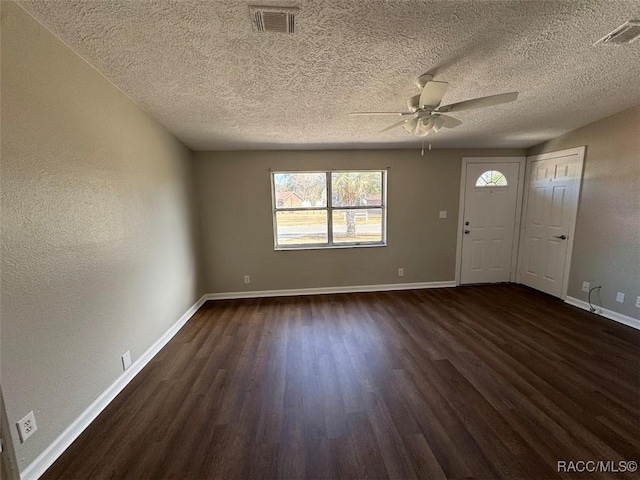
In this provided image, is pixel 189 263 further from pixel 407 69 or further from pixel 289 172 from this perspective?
pixel 407 69

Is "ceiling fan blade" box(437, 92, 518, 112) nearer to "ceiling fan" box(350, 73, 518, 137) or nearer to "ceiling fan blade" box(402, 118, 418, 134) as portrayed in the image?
"ceiling fan" box(350, 73, 518, 137)

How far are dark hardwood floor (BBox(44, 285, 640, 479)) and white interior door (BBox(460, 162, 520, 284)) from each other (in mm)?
1302

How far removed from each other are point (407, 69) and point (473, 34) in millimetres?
426

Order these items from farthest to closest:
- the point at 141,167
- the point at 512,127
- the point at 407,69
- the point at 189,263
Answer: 1. the point at 189,263
2. the point at 512,127
3. the point at 141,167
4. the point at 407,69

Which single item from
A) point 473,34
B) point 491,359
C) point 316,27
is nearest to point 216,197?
point 316,27

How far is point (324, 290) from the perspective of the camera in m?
4.05

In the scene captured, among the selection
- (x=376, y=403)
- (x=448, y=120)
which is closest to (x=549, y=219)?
(x=448, y=120)

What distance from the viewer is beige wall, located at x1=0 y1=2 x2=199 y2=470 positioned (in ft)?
3.98

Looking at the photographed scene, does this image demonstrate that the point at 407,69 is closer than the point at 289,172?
Yes

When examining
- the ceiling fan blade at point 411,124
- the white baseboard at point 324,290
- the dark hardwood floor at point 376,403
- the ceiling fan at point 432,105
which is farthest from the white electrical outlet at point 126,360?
the ceiling fan blade at point 411,124

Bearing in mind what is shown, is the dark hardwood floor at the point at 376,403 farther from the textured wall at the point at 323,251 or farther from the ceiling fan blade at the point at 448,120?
the ceiling fan blade at the point at 448,120

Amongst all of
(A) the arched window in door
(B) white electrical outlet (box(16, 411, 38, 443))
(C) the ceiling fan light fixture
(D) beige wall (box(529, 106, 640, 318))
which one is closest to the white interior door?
(A) the arched window in door

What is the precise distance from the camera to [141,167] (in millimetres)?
2305

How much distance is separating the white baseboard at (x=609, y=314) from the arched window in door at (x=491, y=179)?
1.90 meters
